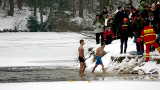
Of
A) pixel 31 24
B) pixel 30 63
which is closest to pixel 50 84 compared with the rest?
pixel 30 63

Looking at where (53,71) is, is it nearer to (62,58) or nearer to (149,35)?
(149,35)

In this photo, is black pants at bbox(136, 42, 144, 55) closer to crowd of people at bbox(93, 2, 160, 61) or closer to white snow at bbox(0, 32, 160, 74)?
crowd of people at bbox(93, 2, 160, 61)

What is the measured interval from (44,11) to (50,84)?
71503 millimetres

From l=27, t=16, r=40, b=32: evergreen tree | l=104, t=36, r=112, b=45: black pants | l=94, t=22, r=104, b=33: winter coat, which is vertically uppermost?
l=94, t=22, r=104, b=33: winter coat

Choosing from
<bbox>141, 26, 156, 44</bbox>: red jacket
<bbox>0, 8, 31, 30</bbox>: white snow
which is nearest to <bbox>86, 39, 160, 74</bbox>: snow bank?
<bbox>141, 26, 156, 44</bbox>: red jacket

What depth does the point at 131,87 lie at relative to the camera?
Result: 15.4m

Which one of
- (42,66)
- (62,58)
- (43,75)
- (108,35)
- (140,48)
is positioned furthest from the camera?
(62,58)

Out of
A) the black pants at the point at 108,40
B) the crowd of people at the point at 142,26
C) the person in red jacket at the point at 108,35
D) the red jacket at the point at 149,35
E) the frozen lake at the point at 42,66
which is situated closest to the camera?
the frozen lake at the point at 42,66

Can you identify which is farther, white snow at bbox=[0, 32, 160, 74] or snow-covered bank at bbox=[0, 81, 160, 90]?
white snow at bbox=[0, 32, 160, 74]

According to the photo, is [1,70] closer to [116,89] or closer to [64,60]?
[64,60]

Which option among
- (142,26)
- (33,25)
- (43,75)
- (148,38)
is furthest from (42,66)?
(33,25)

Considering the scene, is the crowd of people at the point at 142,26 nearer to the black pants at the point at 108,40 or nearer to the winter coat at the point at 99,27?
the winter coat at the point at 99,27

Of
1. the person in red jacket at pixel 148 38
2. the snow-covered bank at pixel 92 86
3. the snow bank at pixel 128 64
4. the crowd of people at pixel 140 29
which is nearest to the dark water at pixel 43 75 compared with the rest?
the crowd of people at pixel 140 29

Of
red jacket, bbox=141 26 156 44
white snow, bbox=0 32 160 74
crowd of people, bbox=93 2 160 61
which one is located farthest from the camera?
white snow, bbox=0 32 160 74
